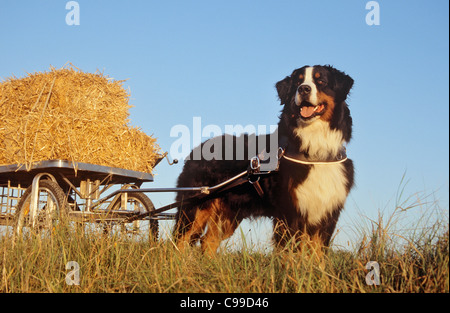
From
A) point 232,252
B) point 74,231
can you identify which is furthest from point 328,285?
point 74,231

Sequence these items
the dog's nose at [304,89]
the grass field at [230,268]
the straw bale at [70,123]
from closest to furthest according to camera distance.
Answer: the grass field at [230,268] → the dog's nose at [304,89] → the straw bale at [70,123]

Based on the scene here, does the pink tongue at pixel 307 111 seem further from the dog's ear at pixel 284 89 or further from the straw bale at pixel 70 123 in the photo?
the straw bale at pixel 70 123

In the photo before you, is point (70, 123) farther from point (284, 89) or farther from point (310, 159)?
point (310, 159)

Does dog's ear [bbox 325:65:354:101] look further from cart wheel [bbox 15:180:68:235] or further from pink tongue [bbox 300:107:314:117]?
cart wheel [bbox 15:180:68:235]

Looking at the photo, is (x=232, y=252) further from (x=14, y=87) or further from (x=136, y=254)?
(x=14, y=87)

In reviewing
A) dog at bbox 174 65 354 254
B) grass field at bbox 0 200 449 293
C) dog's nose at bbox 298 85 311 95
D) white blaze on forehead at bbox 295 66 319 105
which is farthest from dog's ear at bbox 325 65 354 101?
grass field at bbox 0 200 449 293

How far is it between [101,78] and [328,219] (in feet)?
13.7

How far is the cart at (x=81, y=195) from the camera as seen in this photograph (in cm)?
520

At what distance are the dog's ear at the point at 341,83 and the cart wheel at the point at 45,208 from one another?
3303mm

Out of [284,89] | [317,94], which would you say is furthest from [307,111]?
[284,89]

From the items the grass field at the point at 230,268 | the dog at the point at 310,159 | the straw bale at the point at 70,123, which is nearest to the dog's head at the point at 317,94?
the dog at the point at 310,159

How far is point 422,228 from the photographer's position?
3.25m

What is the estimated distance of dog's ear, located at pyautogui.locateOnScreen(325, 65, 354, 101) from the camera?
4676 mm

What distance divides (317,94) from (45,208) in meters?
3.84
